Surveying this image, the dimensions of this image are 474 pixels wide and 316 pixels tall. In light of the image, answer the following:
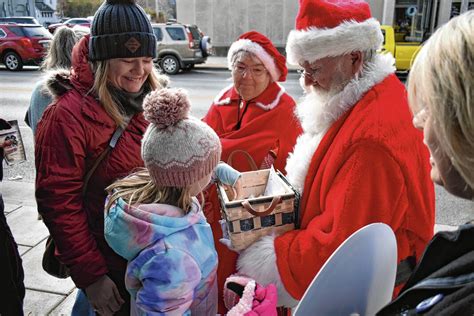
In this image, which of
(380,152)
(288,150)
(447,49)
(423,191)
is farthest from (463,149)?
(288,150)

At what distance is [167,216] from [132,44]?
895mm

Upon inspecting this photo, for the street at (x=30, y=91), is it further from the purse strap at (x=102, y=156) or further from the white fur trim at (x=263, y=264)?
the white fur trim at (x=263, y=264)

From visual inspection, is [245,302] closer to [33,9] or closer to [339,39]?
[339,39]

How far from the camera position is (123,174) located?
1.87 metres

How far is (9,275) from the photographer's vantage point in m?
2.26

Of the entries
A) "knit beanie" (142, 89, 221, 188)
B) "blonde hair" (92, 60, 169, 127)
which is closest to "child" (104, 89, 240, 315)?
"knit beanie" (142, 89, 221, 188)

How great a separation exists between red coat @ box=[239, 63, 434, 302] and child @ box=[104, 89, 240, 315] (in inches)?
14.2

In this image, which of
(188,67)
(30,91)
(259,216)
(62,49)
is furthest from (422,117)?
(188,67)

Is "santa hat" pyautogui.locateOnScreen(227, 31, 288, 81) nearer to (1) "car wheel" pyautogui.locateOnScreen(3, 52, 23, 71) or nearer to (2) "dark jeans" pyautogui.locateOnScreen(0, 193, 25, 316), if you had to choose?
(2) "dark jeans" pyautogui.locateOnScreen(0, 193, 25, 316)

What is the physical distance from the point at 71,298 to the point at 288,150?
1.97 meters

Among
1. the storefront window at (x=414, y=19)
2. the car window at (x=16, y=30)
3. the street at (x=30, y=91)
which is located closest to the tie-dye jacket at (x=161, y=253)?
the street at (x=30, y=91)

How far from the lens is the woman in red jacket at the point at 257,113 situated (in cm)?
275

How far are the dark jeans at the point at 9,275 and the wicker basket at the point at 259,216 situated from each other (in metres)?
1.25

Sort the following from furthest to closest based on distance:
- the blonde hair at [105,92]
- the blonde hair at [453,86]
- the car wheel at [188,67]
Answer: the car wheel at [188,67], the blonde hair at [105,92], the blonde hair at [453,86]
